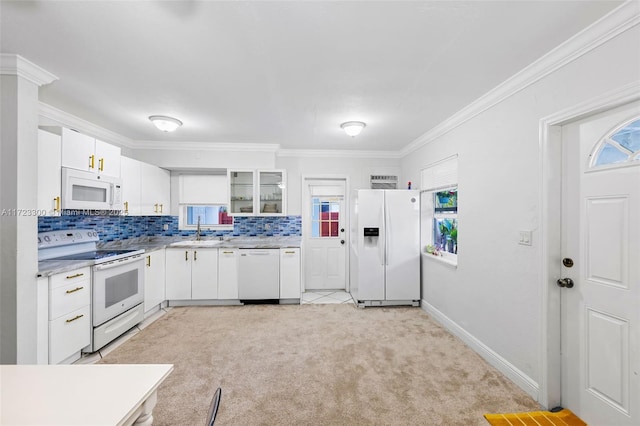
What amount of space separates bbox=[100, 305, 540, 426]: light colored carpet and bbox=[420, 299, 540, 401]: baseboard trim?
0.06m

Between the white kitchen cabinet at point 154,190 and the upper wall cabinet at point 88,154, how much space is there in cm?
61

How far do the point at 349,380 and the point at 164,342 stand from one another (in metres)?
2.00

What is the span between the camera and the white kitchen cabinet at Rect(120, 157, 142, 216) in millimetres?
3352

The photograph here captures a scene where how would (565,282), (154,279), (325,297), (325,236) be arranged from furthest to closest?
(325,236)
(325,297)
(154,279)
(565,282)

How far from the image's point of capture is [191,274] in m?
3.89

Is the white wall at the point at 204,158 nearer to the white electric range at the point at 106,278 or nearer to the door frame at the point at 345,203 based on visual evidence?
the door frame at the point at 345,203

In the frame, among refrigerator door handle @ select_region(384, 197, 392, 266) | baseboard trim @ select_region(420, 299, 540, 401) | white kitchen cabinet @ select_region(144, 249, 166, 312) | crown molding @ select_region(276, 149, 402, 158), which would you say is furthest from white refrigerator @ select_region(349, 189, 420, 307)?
white kitchen cabinet @ select_region(144, 249, 166, 312)

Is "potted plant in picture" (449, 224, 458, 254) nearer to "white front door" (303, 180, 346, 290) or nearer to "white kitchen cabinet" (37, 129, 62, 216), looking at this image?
"white front door" (303, 180, 346, 290)

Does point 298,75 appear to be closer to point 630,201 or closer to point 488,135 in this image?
point 488,135

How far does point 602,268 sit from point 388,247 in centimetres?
235

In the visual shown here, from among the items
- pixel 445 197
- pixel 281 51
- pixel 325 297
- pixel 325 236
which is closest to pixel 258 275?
pixel 325 297

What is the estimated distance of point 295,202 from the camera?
15.2 ft

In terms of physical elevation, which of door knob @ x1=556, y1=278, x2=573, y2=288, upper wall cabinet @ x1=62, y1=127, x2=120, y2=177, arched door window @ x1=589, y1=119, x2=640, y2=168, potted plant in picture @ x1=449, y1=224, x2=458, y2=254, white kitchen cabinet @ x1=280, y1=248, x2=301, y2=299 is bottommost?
white kitchen cabinet @ x1=280, y1=248, x2=301, y2=299

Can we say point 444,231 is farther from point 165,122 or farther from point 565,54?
point 165,122
